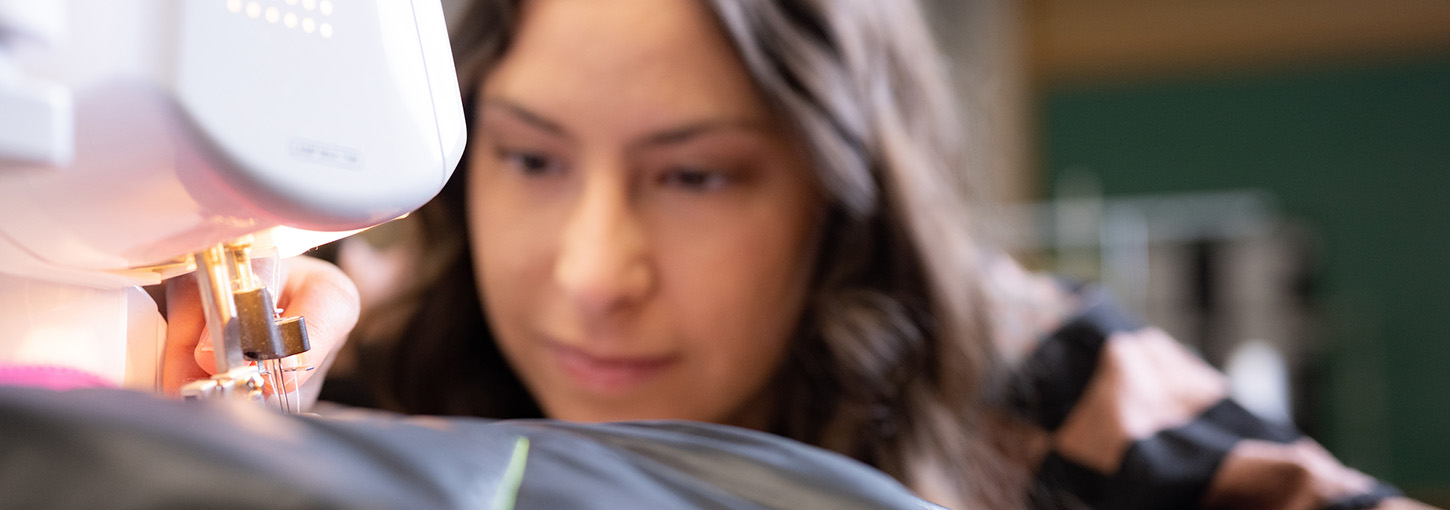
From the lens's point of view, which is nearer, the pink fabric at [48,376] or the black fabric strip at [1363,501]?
the pink fabric at [48,376]

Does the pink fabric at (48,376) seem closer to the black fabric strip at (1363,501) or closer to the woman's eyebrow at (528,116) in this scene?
the woman's eyebrow at (528,116)

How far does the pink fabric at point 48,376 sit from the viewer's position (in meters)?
0.34

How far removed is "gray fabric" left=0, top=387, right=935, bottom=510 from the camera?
0.63ft

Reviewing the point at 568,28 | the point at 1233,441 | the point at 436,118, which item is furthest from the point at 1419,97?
the point at 436,118

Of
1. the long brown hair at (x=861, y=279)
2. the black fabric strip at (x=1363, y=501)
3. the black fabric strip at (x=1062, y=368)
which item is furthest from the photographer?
the black fabric strip at (x=1062, y=368)

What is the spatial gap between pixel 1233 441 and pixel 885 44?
0.37 metres

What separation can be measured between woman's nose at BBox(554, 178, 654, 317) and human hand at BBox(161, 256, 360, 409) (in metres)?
0.19

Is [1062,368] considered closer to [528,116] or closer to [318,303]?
[528,116]

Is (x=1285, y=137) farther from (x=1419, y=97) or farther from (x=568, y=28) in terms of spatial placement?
(x=568, y=28)

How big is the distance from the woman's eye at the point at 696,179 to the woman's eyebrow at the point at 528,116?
76mm

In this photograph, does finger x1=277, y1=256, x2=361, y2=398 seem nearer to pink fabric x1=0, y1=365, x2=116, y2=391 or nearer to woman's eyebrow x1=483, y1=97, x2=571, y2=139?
pink fabric x1=0, y1=365, x2=116, y2=391

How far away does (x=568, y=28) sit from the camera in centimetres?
64

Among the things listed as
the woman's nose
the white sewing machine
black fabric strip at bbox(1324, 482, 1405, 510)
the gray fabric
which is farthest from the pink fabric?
black fabric strip at bbox(1324, 482, 1405, 510)

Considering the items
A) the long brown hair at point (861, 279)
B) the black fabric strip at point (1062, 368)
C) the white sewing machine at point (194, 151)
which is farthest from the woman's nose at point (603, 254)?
the black fabric strip at point (1062, 368)
